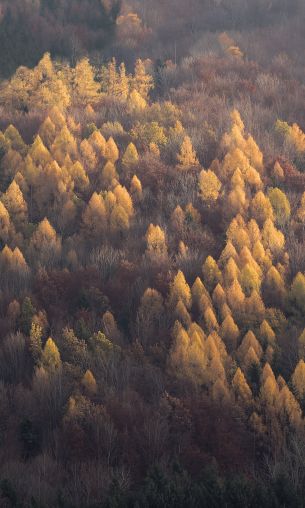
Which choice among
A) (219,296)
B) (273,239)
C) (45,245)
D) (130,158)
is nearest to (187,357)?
(219,296)

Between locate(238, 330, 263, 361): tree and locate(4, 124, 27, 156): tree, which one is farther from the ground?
locate(238, 330, 263, 361): tree

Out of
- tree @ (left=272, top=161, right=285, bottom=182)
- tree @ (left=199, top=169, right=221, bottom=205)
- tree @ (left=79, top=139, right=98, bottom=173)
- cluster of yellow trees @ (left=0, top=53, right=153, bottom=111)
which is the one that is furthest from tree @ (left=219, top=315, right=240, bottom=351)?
cluster of yellow trees @ (left=0, top=53, right=153, bottom=111)

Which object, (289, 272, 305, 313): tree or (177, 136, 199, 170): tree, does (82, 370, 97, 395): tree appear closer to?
(289, 272, 305, 313): tree

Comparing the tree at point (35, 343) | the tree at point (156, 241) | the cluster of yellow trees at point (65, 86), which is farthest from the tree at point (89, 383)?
the cluster of yellow trees at point (65, 86)

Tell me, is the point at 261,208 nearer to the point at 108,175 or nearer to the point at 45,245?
the point at 108,175

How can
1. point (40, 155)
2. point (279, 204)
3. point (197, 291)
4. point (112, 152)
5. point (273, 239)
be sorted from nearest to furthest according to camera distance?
point (197, 291)
point (273, 239)
point (279, 204)
point (40, 155)
point (112, 152)

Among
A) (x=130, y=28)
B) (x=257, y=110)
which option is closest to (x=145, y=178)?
(x=257, y=110)
